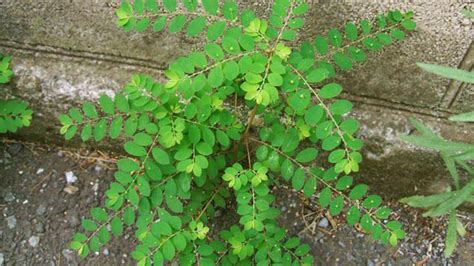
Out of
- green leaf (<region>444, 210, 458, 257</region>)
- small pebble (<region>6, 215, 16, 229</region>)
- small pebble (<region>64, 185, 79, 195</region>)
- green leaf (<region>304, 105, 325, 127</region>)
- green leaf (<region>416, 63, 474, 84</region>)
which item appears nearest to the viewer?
green leaf (<region>416, 63, 474, 84</region>)

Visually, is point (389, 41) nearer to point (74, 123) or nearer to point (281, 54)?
point (281, 54)

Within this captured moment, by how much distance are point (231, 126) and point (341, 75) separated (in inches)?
20.9

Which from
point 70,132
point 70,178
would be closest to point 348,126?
point 70,132

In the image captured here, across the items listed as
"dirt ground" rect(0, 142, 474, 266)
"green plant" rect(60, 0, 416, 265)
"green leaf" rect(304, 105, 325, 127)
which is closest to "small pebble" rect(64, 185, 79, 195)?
"dirt ground" rect(0, 142, 474, 266)

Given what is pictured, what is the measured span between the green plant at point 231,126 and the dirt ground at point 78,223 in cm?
39

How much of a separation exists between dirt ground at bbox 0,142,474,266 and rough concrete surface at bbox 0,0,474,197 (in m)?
0.23

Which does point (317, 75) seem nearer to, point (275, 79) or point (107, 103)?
point (275, 79)

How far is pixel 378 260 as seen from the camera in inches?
98.3

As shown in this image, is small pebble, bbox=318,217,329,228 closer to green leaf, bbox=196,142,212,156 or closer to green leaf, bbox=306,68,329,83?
green leaf, bbox=196,142,212,156

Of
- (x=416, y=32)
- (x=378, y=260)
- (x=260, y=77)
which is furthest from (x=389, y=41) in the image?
(x=378, y=260)

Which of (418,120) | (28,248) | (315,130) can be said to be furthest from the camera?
(28,248)

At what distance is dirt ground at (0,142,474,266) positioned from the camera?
2.46 metres

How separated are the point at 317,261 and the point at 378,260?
0.27 m

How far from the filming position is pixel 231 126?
2.04 meters
